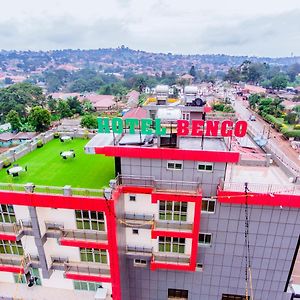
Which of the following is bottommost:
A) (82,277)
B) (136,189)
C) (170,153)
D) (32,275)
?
(32,275)

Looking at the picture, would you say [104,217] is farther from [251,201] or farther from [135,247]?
[251,201]

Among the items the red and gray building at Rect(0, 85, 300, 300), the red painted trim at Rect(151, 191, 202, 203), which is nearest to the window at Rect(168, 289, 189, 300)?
A: the red and gray building at Rect(0, 85, 300, 300)

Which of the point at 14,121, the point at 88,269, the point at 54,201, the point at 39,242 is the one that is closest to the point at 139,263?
the point at 88,269

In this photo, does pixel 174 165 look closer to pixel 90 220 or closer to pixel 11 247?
pixel 90 220

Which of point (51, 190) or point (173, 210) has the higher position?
point (51, 190)

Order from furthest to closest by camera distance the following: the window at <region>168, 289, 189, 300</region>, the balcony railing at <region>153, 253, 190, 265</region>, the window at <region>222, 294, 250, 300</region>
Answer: the window at <region>168, 289, 189, 300</region>, the window at <region>222, 294, 250, 300</region>, the balcony railing at <region>153, 253, 190, 265</region>

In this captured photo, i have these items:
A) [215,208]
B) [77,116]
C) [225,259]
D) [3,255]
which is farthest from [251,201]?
[77,116]

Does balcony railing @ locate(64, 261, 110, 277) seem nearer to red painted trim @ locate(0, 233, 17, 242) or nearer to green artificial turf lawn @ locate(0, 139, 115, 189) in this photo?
red painted trim @ locate(0, 233, 17, 242)

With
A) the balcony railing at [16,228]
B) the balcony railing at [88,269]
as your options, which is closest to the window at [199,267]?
the balcony railing at [88,269]
